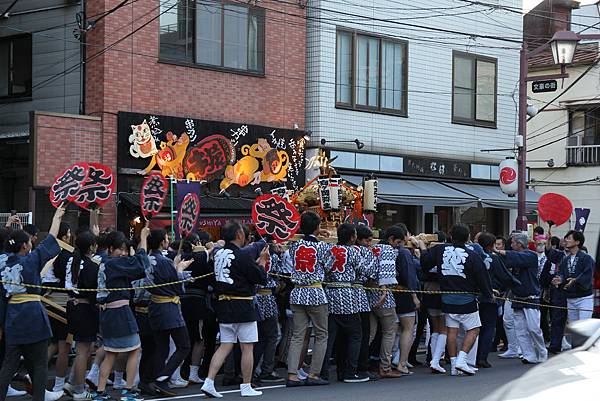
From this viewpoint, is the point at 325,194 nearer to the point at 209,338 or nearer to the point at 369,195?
the point at 369,195

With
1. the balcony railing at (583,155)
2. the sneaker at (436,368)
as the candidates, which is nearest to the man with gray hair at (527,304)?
the sneaker at (436,368)

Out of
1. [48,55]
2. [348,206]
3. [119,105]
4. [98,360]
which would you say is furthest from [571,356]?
[48,55]

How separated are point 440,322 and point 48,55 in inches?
429

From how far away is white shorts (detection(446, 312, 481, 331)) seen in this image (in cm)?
1245

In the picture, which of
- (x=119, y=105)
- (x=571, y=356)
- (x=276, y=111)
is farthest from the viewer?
(x=276, y=111)

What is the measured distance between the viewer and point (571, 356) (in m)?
4.09

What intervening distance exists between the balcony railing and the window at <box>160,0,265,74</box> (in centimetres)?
1580

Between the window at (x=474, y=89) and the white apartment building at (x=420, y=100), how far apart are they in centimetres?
3

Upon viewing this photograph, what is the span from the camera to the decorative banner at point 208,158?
19156 millimetres

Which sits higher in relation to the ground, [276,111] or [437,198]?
[276,111]

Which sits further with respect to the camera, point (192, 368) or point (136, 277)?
point (192, 368)

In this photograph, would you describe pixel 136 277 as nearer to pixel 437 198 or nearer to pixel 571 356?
pixel 571 356

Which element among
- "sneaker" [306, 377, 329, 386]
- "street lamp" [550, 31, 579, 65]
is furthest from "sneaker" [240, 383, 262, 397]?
"street lamp" [550, 31, 579, 65]

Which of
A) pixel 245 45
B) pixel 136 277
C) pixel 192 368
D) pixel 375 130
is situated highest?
pixel 245 45
